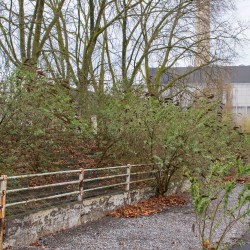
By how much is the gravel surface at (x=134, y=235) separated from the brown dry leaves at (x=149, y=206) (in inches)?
12.9

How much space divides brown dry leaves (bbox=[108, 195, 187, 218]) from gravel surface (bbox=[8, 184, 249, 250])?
0.33 m

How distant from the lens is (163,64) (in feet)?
57.0

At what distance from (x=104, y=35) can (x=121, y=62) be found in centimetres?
257

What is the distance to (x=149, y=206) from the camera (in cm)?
874

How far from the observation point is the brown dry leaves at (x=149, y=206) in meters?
7.76

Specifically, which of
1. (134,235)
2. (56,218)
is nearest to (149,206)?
(134,235)

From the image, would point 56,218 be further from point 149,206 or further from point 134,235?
point 149,206

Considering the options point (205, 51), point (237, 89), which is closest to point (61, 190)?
point (205, 51)

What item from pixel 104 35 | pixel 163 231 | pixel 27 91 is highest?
pixel 104 35

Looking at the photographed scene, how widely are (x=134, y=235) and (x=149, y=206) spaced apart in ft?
8.56

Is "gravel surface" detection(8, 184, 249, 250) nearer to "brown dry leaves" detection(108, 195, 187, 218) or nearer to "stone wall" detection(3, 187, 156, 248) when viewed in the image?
"stone wall" detection(3, 187, 156, 248)

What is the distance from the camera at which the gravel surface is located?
18.3 ft

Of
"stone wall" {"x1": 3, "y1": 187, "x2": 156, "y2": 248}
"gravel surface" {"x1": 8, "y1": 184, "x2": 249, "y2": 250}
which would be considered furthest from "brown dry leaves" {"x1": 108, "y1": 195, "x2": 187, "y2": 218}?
"gravel surface" {"x1": 8, "y1": 184, "x2": 249, "y2": 250}

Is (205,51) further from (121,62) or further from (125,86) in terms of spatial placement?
(125,86)
